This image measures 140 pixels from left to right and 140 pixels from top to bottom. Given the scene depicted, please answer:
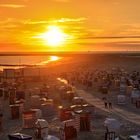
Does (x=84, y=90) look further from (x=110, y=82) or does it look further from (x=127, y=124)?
(x=127, y=124)

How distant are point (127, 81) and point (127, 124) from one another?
3371 centimetres

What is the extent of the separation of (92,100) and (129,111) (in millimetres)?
10406

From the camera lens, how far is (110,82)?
261ft

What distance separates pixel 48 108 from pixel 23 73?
45446 mm

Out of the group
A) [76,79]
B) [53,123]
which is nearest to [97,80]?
[76,79]

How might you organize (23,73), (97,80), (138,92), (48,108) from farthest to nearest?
(23,73) < (97,80) < (138,92) < (48,108)

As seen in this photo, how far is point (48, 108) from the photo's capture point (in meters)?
50.1

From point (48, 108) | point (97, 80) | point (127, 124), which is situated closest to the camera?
point (127, 124)

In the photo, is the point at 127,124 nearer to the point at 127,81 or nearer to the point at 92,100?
the point at 92,100

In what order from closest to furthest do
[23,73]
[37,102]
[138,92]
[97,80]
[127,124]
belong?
[127,124] → [37,102] → [138,92] → [97,80] → [23,73]

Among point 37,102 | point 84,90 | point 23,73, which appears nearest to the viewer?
point 37,102

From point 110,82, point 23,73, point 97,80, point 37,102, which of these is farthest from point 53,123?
point 23,73

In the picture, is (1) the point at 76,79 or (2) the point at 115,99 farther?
(1) the point at 76,79

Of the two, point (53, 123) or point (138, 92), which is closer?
point (53, 123)
